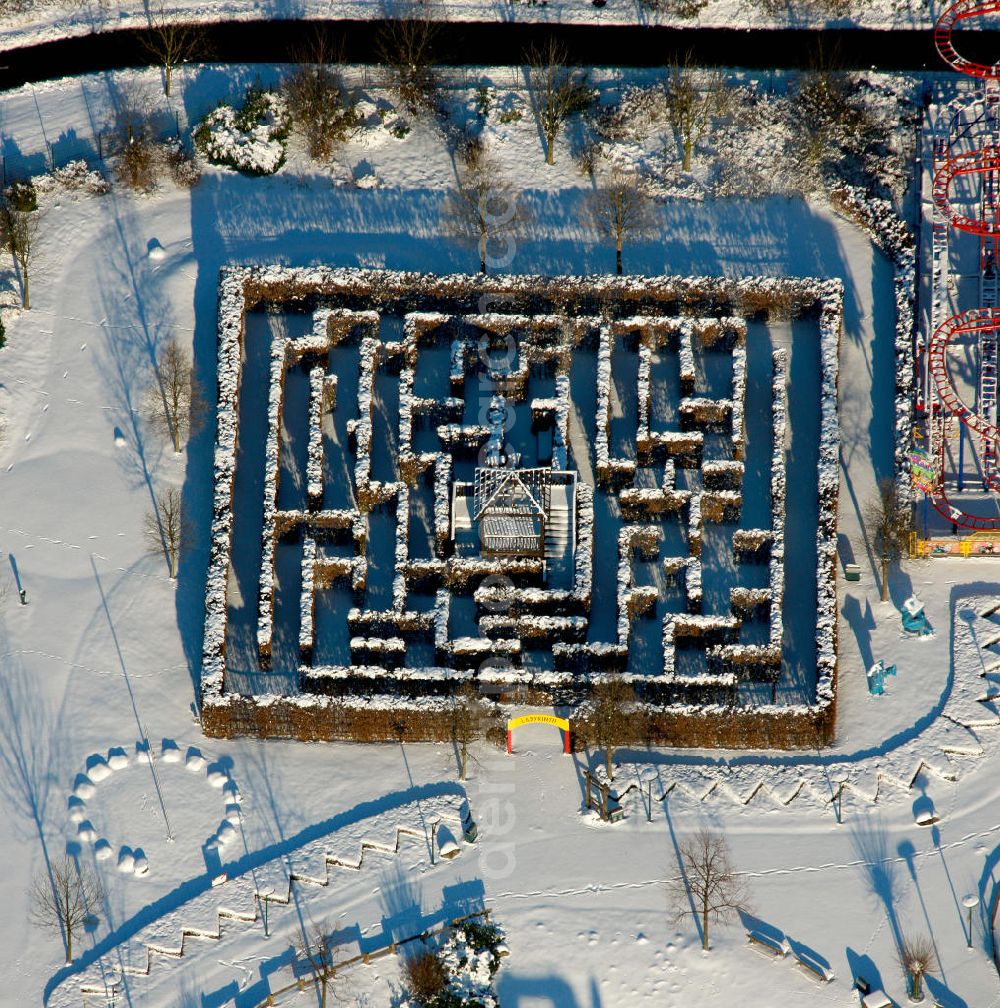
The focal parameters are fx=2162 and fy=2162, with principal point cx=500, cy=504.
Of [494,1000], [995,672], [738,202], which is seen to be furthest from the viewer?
[738,202]

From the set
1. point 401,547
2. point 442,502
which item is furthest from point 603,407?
point 401,547

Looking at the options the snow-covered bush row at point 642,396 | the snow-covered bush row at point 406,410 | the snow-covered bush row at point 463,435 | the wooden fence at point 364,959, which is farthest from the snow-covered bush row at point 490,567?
the wooden fence at point 364,959

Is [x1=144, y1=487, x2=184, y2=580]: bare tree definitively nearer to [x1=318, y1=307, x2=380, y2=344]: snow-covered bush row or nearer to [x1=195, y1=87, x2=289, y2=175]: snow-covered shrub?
[x1=318, y1=307, x2=380, y2=344]: snow-covered bush row

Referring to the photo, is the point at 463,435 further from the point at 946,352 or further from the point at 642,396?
the point at 946,352

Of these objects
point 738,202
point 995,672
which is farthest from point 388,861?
point 738,202

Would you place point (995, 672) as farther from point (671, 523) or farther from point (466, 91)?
point (466, 91)

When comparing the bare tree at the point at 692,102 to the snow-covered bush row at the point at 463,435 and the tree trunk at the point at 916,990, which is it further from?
the tree trunk at the point at 916,990

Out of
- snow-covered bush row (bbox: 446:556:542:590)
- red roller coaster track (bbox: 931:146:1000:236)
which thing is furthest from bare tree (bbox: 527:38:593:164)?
snow-covered bush row (bbox: 446:556:542:590)
